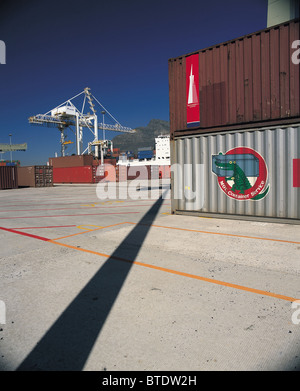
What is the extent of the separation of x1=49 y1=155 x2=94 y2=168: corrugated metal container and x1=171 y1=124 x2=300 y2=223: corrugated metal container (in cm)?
3982

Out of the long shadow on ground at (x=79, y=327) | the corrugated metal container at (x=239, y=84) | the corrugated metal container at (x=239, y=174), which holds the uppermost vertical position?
the corrugated metal container at (x=239, y=84)

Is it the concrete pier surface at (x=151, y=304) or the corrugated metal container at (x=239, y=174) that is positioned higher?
the corrugated metal container at (x=239, y=174)

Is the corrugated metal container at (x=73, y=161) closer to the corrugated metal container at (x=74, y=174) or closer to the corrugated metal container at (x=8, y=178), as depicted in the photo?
the corrugated metal container at (x=74, y=174)

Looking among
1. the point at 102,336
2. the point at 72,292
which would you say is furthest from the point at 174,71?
the point at 102,336

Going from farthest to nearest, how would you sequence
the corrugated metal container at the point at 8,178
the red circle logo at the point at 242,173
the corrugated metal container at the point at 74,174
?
the corrugated metal container at the point at 74,174 < the corrugated metal container at the point at 8,178 < the red circle logo at the point at 242,173

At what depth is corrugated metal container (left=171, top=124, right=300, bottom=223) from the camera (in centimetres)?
852

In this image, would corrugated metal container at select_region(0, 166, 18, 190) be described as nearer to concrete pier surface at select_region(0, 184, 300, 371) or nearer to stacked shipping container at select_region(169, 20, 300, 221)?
stacked shipping container at select_region(169, 20, 300, 221)

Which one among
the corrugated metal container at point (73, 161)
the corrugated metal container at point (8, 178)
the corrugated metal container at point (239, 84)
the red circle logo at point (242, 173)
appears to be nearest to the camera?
the corrugated metal container at point (239, 84)

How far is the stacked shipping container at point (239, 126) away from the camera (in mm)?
8422

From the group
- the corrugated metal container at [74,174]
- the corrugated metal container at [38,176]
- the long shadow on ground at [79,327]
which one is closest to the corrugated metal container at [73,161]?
the corrugated metal container at [74,174]

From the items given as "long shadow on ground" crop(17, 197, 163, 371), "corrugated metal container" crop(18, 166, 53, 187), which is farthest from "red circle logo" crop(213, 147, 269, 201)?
"corrugated metal container" crop(18, 166, 53, 187)

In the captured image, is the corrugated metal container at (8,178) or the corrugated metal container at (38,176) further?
Result: the corrugated metal container at (38,176)

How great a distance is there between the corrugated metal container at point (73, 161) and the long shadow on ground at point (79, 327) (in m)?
45.7
